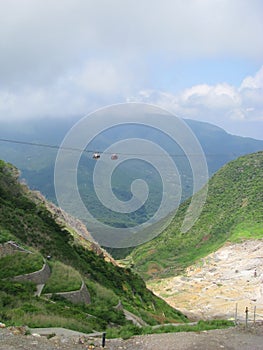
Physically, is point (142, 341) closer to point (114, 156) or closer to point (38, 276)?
point (38, 276)

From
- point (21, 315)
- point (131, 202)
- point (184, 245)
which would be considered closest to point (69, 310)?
point (21, 315)

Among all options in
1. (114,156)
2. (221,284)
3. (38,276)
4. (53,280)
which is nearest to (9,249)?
(38,276)

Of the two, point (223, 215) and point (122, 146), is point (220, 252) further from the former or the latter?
point (122, 146)

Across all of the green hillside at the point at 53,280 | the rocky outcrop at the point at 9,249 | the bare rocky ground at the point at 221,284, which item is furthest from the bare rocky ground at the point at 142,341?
the bare rocky ground at the point at 221,284

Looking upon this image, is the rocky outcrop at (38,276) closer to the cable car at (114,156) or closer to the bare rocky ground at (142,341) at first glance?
the cable car at (114,156)

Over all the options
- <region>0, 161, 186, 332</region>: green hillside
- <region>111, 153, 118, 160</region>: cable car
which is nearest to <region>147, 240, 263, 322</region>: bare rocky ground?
<region>0, 161, 186, 332</region>: green hillside
